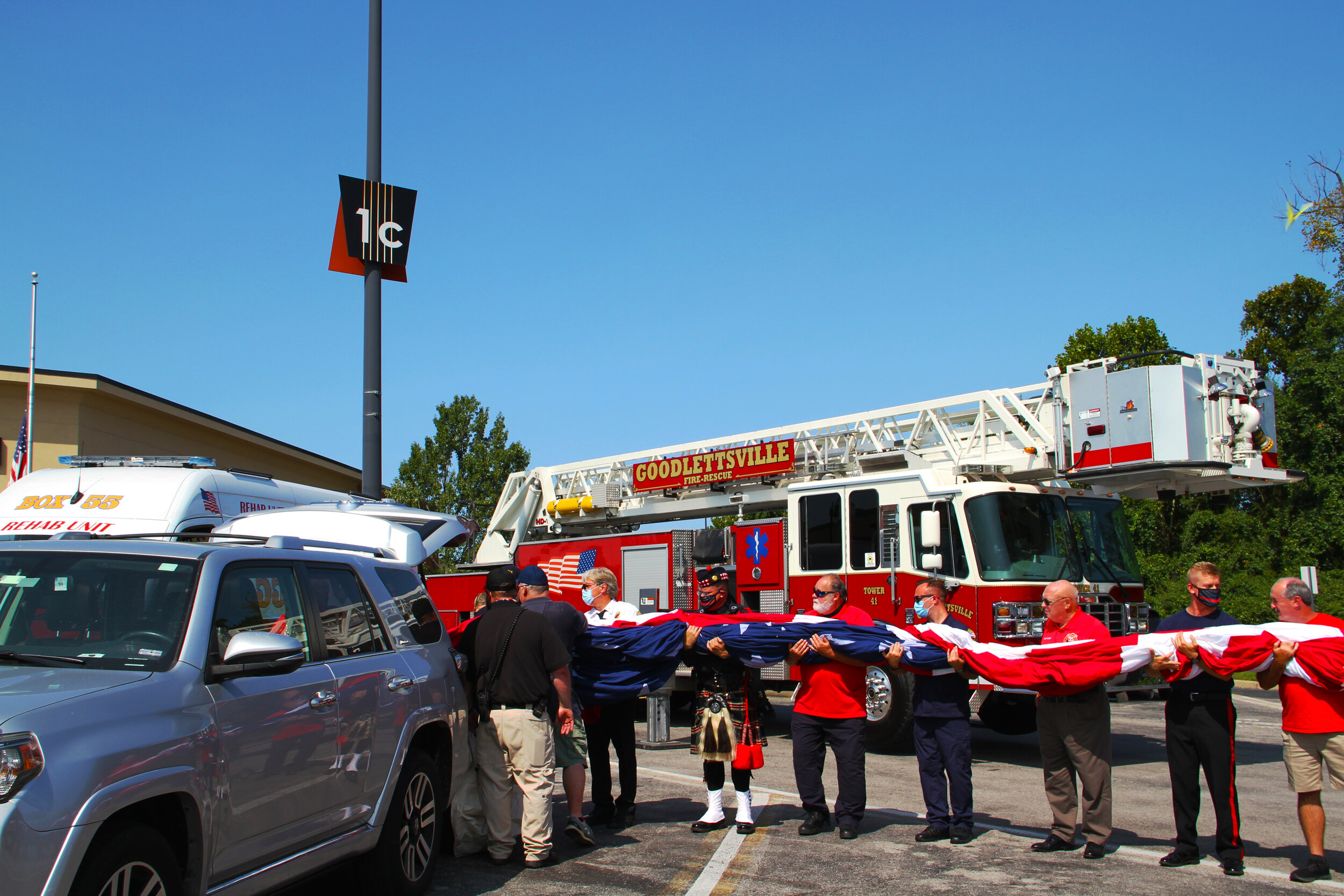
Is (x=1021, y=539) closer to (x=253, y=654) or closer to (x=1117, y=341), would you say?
(x=253, y=654)

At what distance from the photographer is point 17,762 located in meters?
3.48

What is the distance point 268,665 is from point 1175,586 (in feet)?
86.4

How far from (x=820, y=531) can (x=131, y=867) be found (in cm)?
1026

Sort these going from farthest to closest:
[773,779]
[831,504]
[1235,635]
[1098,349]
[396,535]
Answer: [1098,349]
[831,504]
[773,779]
[396,535]
[1235,635]

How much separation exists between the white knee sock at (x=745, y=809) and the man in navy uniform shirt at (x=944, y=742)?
1.14 meters

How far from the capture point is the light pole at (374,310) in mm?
9953

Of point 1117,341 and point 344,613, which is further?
point 1117,341

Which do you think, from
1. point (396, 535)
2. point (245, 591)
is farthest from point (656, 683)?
point (245, 591)

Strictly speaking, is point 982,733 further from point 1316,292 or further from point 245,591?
point 1316,292

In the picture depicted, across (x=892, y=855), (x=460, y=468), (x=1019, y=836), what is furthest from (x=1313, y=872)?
(x=460, y=468)

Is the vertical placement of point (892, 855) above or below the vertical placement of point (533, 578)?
below

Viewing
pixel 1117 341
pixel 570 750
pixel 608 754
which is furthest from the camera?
pixel 1117 341

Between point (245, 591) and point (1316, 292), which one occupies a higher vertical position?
point (1316, 292)

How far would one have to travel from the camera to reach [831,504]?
1330cm
